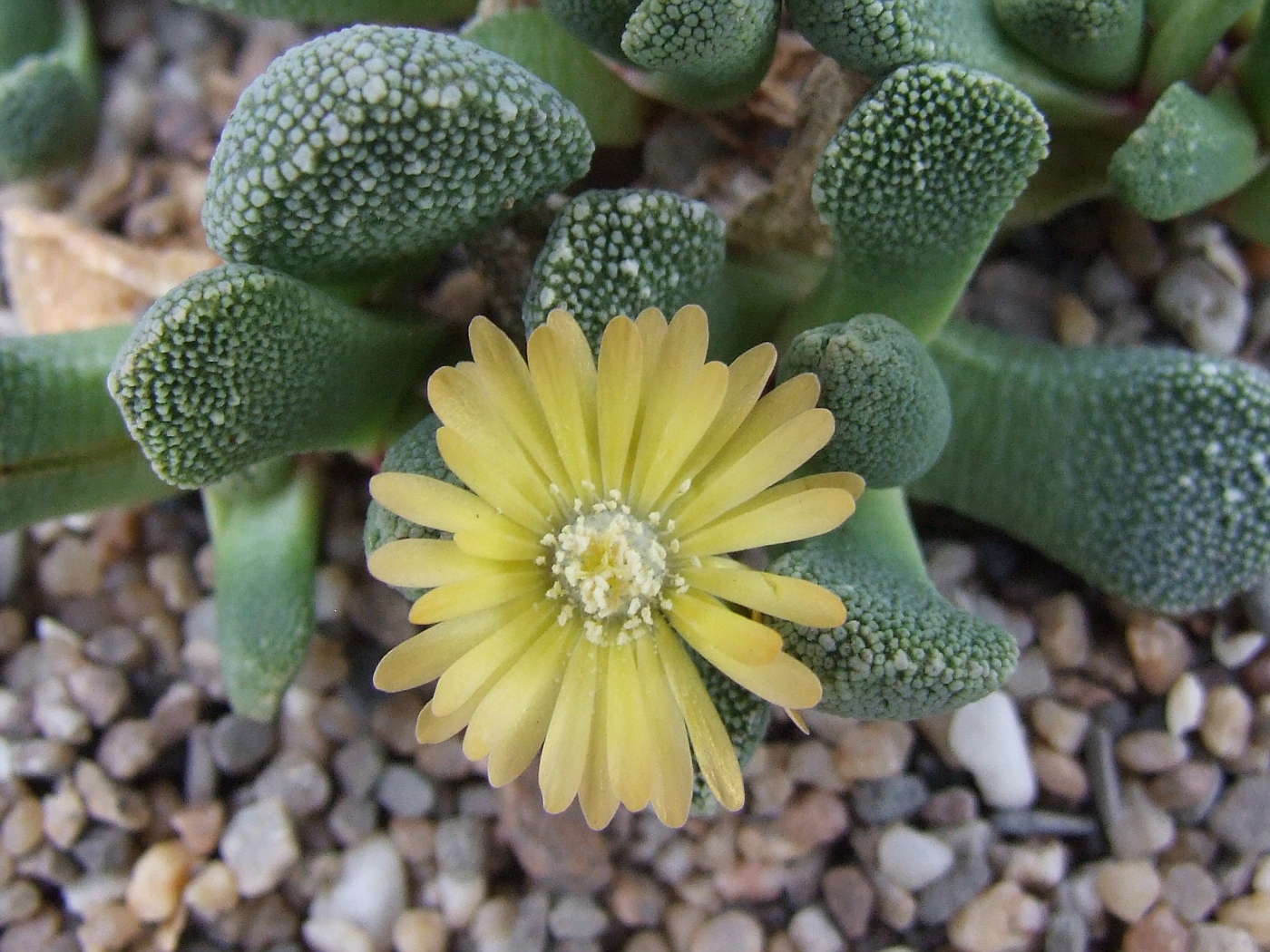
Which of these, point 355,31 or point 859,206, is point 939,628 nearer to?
point 859,206

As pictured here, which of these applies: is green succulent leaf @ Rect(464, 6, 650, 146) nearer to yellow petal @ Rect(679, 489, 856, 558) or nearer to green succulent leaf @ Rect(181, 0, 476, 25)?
green succulent leaf @ Rect(181, 0, 476, 25)

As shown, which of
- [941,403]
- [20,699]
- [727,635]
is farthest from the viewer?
[20,699]

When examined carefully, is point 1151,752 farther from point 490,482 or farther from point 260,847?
point 260,847

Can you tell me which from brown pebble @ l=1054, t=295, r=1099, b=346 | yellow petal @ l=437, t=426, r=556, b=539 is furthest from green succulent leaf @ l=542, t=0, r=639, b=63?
brown pebble @ l=1054, t=295, r=1099, b=346

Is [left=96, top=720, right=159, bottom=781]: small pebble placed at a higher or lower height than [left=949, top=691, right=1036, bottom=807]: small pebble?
lower

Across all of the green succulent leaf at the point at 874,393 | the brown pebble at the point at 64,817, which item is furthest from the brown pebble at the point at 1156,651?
the brown pebble at the point at 64,817

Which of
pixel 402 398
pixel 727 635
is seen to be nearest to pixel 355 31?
pixel 402 398

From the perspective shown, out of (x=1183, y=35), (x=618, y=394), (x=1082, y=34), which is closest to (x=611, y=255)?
(x=618, y=394)
